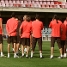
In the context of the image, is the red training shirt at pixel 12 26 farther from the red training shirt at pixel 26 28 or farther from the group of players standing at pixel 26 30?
the red training shirt at pixel 26 28

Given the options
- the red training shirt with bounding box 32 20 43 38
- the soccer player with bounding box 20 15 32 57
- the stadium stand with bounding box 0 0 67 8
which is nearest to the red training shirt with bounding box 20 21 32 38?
the soccer player with bounding box 20 15 32 57

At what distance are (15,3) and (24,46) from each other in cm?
2425

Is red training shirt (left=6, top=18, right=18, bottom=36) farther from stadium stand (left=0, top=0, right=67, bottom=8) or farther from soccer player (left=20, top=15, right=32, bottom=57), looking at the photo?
stadium stand (left=0, top=0, right=67, bottom=8)

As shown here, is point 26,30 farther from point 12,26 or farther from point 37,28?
point 12,26

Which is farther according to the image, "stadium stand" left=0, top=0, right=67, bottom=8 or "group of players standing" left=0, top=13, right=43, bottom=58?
"stadium stand" left=0, top=0, right=67, bottom=8

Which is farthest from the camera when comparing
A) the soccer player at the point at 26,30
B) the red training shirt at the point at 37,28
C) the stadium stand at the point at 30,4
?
the stadium stand at the point at 30,4

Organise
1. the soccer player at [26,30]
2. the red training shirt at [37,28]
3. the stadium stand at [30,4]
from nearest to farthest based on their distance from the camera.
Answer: the red training shirt at [37,28] → the soccer player at [26,30] → the stadium stand at [30,4]

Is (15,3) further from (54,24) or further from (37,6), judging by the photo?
(54,24)

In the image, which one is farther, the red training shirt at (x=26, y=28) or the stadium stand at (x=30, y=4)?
the stadium stand at (x=30, y=4)

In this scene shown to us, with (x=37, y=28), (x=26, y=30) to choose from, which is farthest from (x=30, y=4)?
(x=37, y=28)

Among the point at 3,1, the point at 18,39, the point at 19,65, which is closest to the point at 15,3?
the point at 3,1

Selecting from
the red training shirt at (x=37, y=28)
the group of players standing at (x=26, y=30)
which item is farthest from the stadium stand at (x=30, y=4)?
the red training shirt at (x=37, y=28)

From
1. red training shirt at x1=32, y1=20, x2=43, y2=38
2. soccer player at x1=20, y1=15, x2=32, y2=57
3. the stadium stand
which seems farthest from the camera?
the stadium stand

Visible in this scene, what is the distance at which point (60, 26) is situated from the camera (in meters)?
14.8
